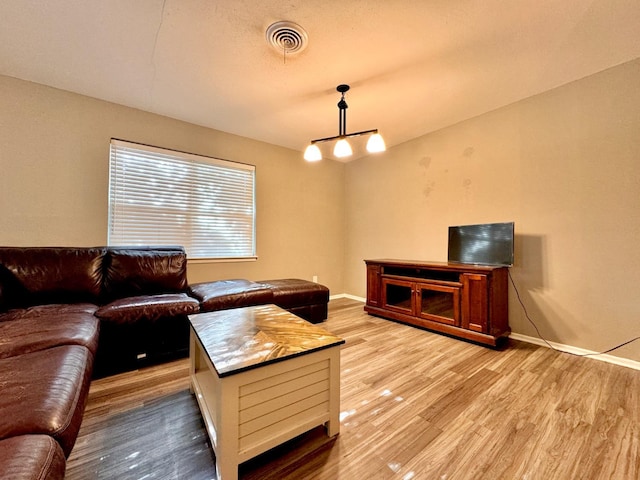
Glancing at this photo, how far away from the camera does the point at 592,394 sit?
5.59 ft

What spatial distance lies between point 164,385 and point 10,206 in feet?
7.25

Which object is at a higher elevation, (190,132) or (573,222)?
(190,132)

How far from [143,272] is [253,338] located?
1.77 metres

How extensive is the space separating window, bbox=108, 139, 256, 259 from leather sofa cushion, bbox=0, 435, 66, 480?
2.56 metres

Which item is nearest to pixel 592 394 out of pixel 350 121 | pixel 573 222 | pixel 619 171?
pixel 573 222

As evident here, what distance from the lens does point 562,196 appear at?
2.41 meters

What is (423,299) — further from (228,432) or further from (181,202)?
(181,202)

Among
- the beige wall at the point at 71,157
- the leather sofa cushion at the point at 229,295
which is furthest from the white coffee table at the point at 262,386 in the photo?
the beige wall at the point at 71,157

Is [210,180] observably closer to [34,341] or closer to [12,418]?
[34,341]

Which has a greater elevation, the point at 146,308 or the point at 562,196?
the point at 562,196

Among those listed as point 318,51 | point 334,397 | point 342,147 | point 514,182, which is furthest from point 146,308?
point 514,182

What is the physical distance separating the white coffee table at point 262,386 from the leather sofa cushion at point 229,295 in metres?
0.77

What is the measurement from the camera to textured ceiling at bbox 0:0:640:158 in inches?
63.7

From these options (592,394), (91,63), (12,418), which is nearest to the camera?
(12,418)
